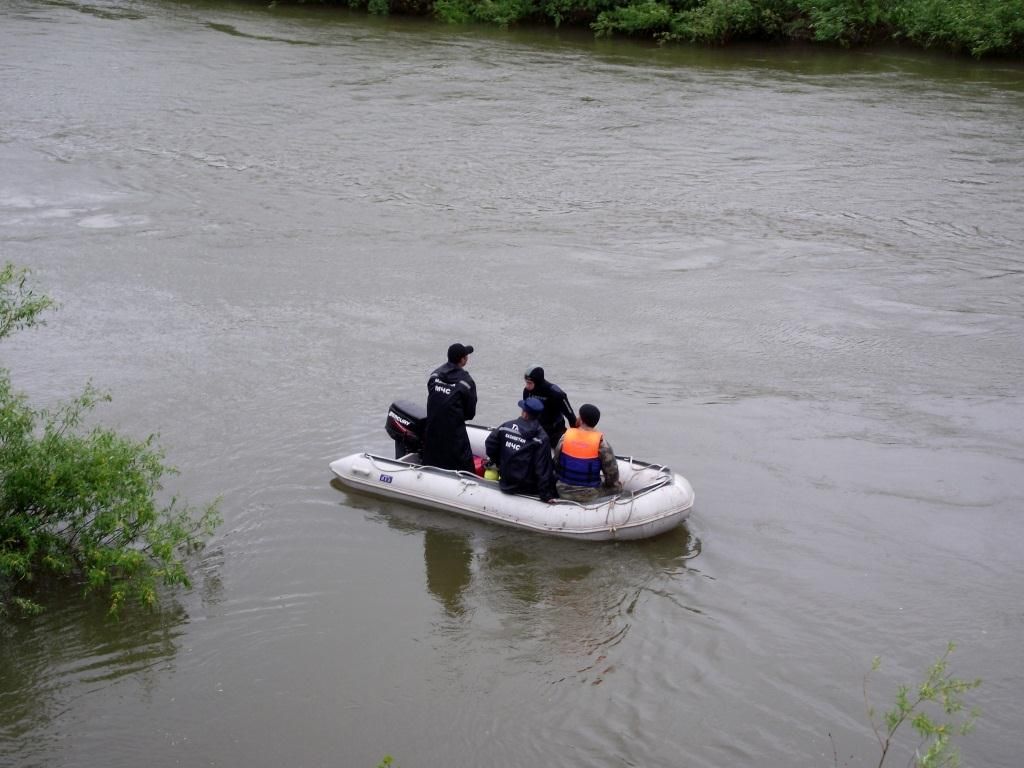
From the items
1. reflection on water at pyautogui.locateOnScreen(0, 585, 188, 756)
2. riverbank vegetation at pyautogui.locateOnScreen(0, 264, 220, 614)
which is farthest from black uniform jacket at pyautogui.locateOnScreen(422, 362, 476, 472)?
reflection on water at pyautogui.locateOnScreen(0, 585, 188, 756)

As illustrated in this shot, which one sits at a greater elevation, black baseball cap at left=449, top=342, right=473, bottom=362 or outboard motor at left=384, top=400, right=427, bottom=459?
black baseball cap at left=449, top=342, right=473, bottom=362

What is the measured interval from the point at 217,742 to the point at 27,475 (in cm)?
220

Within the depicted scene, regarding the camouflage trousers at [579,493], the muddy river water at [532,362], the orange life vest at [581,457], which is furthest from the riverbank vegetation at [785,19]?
the camouflage trousers at [579,493]

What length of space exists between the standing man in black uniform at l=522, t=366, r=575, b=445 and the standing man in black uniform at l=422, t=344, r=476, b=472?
0.48 meters

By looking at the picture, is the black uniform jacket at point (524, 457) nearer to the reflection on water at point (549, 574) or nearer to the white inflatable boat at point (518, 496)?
the white inflatable boat at point (518, 496)

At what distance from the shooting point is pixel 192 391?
11773mm

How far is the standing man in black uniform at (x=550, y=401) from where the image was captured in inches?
375

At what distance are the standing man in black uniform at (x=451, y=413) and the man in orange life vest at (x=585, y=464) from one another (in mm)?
865

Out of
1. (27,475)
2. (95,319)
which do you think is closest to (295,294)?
(95,319)

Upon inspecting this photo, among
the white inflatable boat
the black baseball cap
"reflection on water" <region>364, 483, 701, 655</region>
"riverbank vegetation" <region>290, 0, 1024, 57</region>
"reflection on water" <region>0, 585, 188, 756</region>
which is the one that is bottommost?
"reflection on water" <region>0, 585, 188, 756</region>

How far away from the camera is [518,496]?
364 inches

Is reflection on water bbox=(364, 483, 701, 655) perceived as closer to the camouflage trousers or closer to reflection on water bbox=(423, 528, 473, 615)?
reflection on water bbox=(423, 528, 473, 615)

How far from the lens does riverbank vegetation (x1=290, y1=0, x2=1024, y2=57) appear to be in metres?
25.2

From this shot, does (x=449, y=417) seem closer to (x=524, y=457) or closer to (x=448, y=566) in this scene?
(x=524, y=457)
